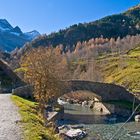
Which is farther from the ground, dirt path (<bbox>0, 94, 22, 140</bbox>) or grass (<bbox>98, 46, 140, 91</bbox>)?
grass (<bbox>98, 46, 140, 91</bbox>)

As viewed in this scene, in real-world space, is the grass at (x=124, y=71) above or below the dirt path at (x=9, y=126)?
above

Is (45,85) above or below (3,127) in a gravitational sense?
above

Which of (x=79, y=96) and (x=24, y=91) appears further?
(x=79, y=96)

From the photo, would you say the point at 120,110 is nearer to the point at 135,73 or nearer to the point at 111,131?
the point at 111,131

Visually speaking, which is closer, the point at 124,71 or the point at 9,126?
the point at 9,126

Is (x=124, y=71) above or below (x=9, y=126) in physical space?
above

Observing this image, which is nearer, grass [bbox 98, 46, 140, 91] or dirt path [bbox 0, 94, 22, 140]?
dirt path [bbox 0, 94, 22, 140]

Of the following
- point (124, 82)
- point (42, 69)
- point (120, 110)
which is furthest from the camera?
point (124, 82)

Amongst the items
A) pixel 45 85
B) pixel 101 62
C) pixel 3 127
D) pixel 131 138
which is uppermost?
pixel 101 62

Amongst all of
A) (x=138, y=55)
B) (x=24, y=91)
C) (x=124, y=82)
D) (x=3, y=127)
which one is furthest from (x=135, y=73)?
(x=3, y=127)

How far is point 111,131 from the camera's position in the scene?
55.0 metres

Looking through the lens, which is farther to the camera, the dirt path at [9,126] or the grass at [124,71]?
the grass at [124,71]

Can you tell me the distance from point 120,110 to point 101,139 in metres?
42.9

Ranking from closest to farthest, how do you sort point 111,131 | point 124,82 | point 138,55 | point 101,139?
1. point 101,139
2. point 111,131
3. point 124,82
4. point 138,55
